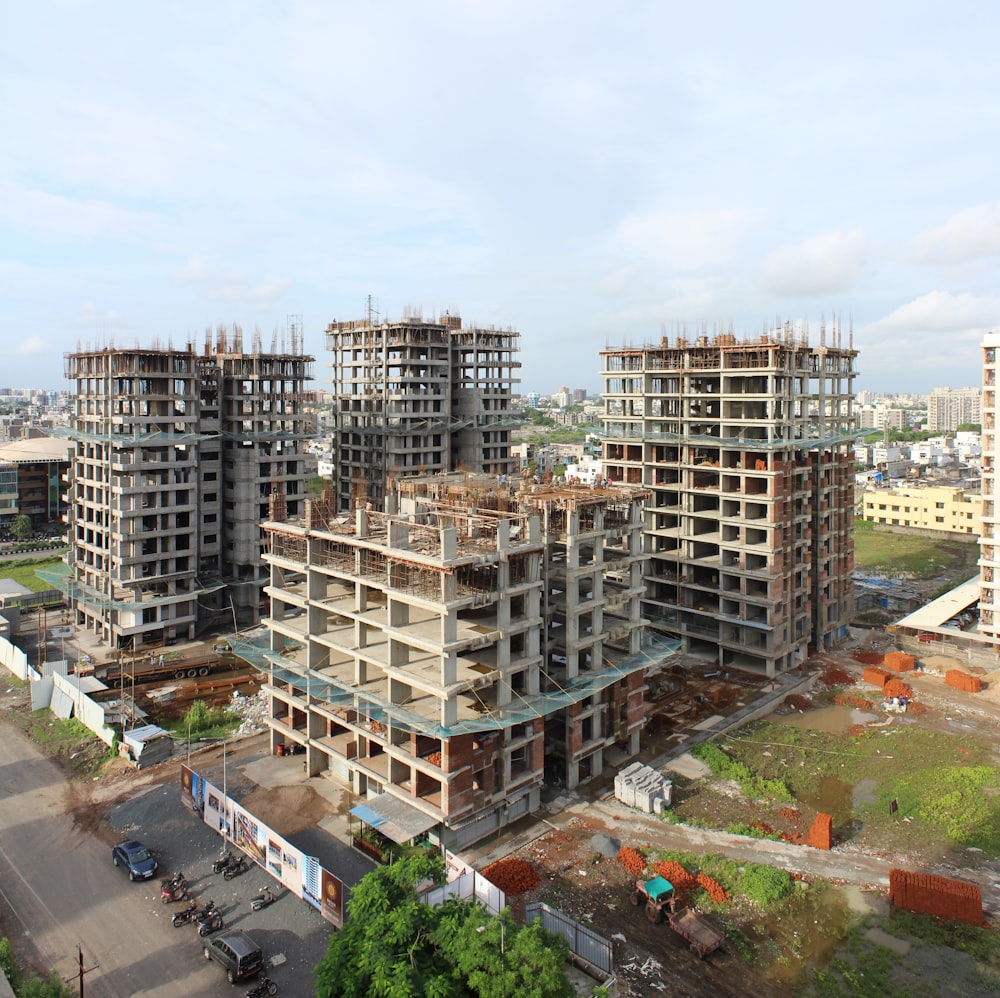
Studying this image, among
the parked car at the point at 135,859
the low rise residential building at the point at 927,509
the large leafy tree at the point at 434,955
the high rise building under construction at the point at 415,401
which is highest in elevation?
the high rise building under construction at the point at 415,401

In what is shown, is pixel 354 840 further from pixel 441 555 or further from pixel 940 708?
pixel 940 708

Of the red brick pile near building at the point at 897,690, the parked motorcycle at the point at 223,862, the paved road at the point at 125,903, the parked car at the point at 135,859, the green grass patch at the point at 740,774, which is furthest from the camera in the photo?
the red brick pile near building at the point at 897,690

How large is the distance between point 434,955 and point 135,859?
53.1 feet

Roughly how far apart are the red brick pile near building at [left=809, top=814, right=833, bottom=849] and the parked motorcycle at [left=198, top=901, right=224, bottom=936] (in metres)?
23.5

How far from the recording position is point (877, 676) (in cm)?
5228

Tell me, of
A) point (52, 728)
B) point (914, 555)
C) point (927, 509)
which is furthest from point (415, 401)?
point (927, 509)

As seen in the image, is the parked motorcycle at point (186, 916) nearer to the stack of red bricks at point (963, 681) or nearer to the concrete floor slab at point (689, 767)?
the concrete floor slab at point (689, 767)

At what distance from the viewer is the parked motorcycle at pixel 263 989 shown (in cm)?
2531

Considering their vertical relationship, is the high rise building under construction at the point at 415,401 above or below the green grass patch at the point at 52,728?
above

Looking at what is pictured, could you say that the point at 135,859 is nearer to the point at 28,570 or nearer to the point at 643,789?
the point at 643,789

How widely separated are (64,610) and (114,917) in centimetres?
4407

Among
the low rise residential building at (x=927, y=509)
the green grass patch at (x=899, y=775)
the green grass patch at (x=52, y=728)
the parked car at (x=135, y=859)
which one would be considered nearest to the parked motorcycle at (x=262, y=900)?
the parked car at (x=135, y=859)

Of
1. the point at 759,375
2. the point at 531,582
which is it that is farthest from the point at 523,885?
the point at 759,375

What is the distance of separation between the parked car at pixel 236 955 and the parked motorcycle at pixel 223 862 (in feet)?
15.7
